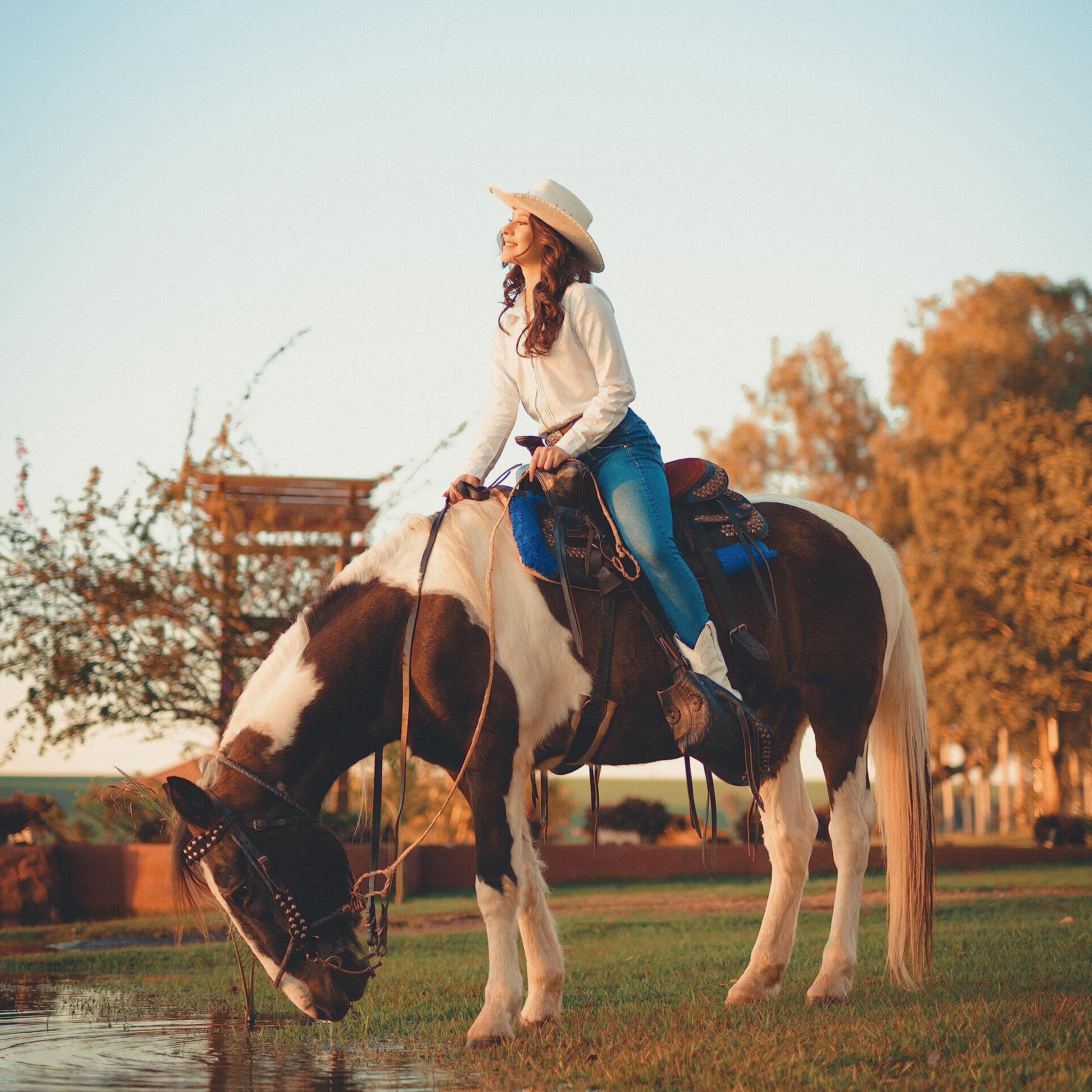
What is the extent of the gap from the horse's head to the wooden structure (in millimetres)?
7689

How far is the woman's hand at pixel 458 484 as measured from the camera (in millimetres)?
4719

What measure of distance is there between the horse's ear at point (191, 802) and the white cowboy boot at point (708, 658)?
1855 millimetres

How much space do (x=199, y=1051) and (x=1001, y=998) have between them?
3.03 meters

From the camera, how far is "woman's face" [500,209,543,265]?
476 cm

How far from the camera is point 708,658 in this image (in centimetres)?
440

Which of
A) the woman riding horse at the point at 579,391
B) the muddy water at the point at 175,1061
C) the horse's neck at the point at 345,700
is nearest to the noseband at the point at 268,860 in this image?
the horse's neck at the point at 345,700

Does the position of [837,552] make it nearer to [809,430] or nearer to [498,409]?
[498,409]

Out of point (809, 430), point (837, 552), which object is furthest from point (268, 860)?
point (809, 430)

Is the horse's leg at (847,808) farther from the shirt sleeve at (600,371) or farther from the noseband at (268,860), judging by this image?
the noseband at (268,860)

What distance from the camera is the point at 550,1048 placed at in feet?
12.5

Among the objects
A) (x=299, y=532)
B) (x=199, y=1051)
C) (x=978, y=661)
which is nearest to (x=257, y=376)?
(x=299, y=532)

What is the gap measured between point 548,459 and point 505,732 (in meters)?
1.11

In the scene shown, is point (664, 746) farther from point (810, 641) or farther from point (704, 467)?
point (704, 467)

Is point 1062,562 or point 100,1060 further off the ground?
→ point 1062,562
